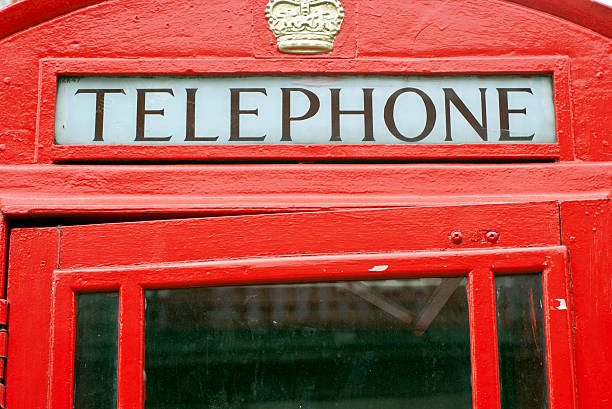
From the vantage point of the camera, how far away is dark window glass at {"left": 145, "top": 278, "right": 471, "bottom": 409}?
1.57m

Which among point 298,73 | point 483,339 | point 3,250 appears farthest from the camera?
point 298,73

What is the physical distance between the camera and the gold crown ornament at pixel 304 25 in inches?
68.7

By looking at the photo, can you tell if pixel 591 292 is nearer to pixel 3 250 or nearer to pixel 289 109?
pixel 289 109

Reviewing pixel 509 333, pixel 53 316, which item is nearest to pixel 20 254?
pixel 53 316

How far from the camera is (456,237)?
1582 millimetres

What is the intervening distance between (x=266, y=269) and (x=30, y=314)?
0.51 meters

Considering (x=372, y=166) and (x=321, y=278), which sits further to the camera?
(x=372, y=166)

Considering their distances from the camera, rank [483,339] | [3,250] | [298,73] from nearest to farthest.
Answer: [483,339], [3,250], [298,73]

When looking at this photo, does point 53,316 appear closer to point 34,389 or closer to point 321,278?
point 34,389

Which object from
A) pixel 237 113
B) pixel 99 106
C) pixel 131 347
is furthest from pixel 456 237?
pixel 99 106

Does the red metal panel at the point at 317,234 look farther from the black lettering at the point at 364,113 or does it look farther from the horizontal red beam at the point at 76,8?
the horizontal red beam at the point at 76,8

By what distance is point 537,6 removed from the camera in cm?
179

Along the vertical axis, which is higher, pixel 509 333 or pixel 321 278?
pixel 321 278

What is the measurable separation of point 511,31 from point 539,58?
91 millimetres
